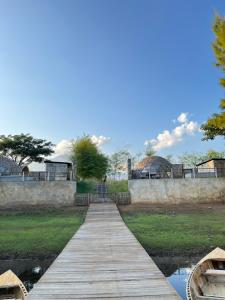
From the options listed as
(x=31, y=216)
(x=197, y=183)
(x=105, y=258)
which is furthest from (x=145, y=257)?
(x=197, y=183)

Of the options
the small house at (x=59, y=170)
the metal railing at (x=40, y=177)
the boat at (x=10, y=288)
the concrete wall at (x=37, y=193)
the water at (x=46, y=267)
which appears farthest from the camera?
the small house at (x=59, y=170)

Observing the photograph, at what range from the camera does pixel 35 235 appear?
1127 cm

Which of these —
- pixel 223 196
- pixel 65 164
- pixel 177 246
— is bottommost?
pixel 177 246

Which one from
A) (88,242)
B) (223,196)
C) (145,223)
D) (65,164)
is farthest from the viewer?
(65,164)

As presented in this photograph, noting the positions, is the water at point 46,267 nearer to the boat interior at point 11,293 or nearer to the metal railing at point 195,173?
the boat interior at point 11,293

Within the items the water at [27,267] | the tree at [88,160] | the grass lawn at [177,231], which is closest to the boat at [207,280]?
the grass lawn at [177,231]

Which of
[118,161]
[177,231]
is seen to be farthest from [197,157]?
[177,231]

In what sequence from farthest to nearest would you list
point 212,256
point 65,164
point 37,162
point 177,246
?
point 37,162 → point 65,164 → point 177,246 → point 212,256

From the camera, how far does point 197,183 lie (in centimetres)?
2155

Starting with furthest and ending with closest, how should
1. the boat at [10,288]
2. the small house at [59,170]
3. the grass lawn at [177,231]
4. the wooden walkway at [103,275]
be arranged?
the small house at [59,170] → the grass lawn at [177,231] → the boat at [10,288] → the wooden walkway at [103,275]

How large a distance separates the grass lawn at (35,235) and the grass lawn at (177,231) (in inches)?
121

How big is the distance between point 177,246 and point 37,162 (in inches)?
1530

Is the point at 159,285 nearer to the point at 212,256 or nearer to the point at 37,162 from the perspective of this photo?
the point at 212,256

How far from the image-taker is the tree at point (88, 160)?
35.2 meters
